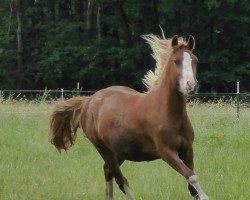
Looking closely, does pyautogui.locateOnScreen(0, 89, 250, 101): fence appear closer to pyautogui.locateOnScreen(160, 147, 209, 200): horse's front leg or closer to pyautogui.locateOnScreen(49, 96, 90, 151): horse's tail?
pyautogui.locateOnScreen(49, 96, 90, 151): horse's tail

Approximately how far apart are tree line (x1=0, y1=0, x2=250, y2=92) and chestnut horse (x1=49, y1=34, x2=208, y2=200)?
27.1 meters

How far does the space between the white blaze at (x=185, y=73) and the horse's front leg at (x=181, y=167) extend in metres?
0.65

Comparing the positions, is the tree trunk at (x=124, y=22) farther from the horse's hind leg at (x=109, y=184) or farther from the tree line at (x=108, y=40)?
the horse's hind leg at (x=109, y=184)

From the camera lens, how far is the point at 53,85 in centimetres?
3912

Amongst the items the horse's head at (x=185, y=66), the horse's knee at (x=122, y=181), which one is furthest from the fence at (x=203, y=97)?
the horse's head at (x=185, y=66)

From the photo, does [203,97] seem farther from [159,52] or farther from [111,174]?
[159,52]

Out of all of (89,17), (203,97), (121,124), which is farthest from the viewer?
(89,17)

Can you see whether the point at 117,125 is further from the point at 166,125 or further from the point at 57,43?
the point at 57,43

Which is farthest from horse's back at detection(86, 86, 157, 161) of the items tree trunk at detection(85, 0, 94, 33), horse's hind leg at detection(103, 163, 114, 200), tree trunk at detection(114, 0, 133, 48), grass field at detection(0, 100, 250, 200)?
tree trunk at detection(85, 0, 94, 33)

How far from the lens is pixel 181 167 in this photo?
5.88 metres

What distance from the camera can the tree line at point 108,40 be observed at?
35.2m

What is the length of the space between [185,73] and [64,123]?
3377 millimetres

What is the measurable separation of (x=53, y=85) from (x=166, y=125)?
109 ft

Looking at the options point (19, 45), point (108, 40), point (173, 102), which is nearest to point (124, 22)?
point (108, 40)
